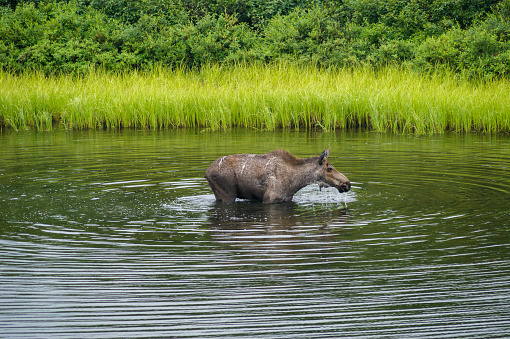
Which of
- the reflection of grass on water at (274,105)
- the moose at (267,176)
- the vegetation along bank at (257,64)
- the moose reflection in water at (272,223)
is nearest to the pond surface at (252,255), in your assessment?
the moose reflection in water at (272,223)

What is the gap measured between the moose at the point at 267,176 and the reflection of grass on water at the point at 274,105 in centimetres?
1011

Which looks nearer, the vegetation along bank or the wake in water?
the wake in water

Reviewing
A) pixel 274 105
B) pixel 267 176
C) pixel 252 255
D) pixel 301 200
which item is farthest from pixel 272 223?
pixel 274 105

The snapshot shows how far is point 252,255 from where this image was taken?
6414 millimetres

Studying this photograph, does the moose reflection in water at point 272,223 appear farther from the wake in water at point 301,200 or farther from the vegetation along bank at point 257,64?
the vegetation along bank at point 257,64

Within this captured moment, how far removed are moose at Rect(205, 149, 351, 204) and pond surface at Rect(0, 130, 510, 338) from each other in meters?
0.24

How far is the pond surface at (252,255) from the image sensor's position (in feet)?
15.1

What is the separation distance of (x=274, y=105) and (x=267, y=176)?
1158 cm

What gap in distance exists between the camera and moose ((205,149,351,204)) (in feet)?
30.5

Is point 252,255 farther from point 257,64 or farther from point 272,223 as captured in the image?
point 257,64

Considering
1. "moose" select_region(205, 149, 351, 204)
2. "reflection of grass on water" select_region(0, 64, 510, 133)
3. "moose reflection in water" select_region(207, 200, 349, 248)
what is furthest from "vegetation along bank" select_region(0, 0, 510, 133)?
"moose reflection in water" select_region(207, 200, 349, 248)

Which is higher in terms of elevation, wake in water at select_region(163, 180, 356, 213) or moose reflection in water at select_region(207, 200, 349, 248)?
wake in water at select_region(163, 180, 356, 213)

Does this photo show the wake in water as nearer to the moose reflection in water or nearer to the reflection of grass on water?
the moose reflection in water

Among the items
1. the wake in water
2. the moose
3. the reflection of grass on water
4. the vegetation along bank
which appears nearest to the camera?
the wake in water
